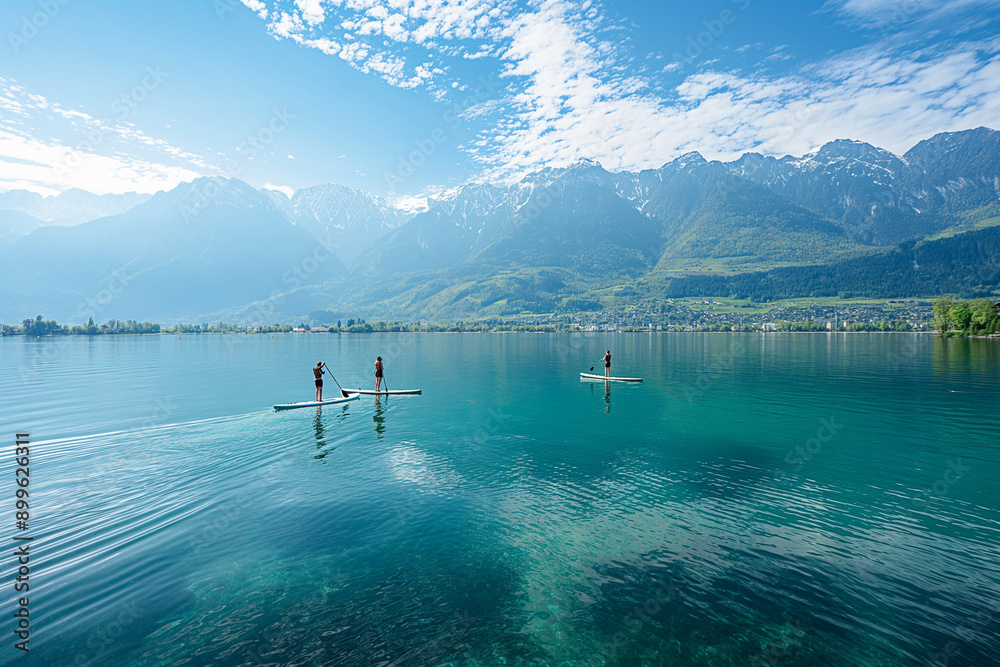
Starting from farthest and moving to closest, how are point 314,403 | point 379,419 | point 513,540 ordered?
point 314,403 → point 379,419 → point 513,540

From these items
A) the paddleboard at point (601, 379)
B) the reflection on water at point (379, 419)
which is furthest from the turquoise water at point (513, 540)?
the paddleboard at point (601, 379)

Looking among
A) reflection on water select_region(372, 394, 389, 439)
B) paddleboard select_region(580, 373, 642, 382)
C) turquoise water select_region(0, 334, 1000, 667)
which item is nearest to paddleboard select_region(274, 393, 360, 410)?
reflection on water select_region(372, 394, 389, 439)

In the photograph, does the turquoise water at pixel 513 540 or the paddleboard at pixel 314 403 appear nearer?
the turquoise water at pixel 513 540

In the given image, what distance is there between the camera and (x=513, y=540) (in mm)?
16688

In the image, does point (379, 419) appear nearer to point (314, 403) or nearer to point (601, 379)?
point (314, 403)

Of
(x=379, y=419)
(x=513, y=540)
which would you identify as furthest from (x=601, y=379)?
(x=513, y=540)

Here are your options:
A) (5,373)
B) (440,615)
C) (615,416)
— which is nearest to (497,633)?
(440,615)

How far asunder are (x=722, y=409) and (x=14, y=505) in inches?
1886

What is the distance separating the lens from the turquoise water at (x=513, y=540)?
11.2 metres

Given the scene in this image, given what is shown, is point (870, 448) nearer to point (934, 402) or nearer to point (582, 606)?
point (934, 402)

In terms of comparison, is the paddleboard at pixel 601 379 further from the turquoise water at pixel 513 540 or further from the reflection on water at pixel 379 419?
the reflection on water at pixel 379 419

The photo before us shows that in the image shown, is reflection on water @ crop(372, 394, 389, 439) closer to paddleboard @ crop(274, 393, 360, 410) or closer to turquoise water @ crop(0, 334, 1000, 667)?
turquoise water @ crop(0, 334, 1000, 667)

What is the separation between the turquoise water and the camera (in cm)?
1123

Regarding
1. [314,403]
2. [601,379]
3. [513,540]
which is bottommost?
[513,540]
